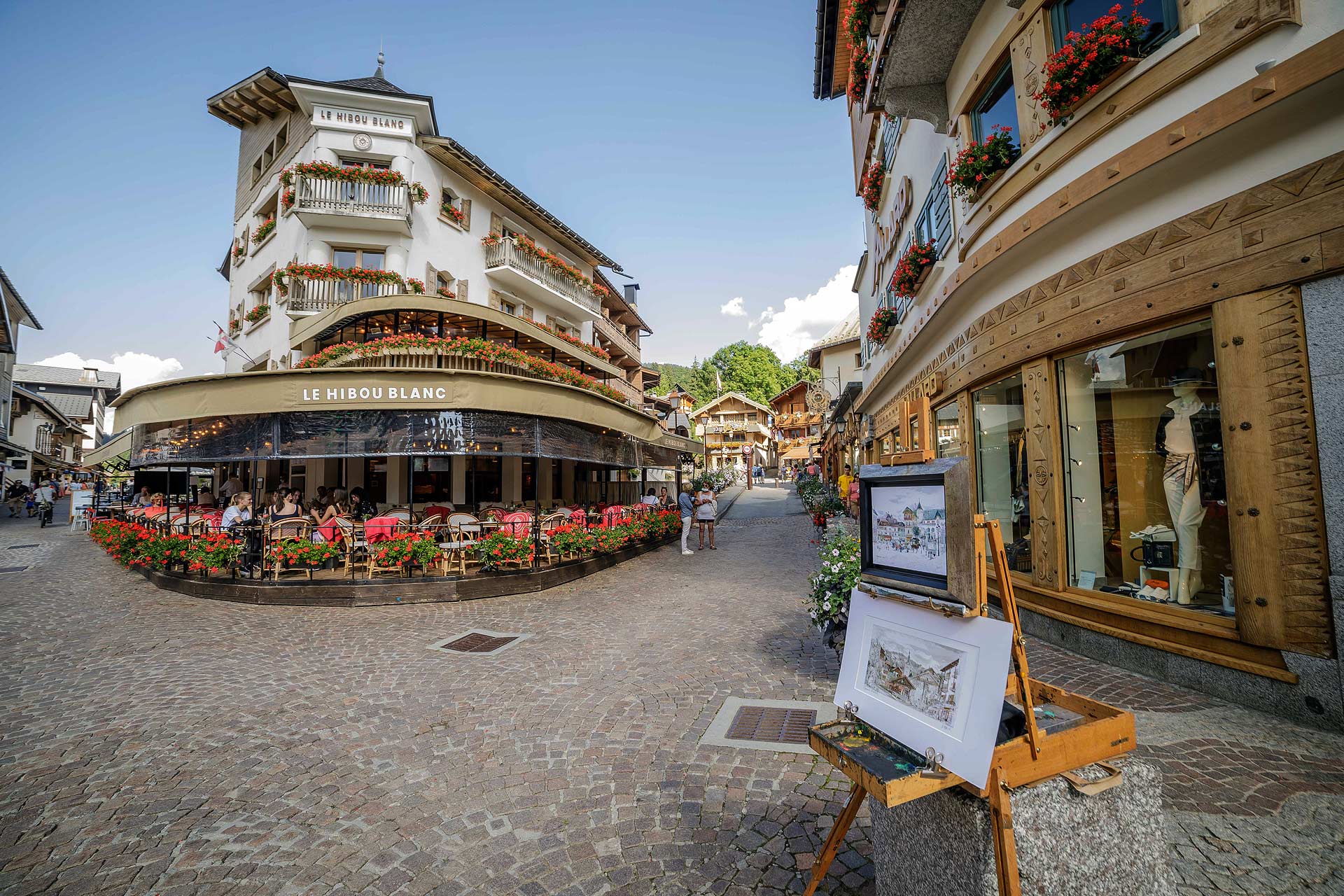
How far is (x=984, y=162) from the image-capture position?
22.5 feet

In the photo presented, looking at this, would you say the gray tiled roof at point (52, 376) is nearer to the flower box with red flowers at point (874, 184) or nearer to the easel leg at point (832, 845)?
the flower box with red flowers at point (874, 184)

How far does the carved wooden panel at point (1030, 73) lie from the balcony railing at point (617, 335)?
2138 cm

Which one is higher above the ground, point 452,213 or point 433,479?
point 452,213

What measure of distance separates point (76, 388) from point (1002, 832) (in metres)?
89.6

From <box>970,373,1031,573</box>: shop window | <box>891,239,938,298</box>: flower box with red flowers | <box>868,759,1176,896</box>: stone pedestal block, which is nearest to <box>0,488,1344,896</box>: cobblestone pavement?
<box>868,759,1176,896</box>: stone pedestal block

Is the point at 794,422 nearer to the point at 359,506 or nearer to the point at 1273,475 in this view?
the point at 359,506

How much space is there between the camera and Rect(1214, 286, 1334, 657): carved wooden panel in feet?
12.9

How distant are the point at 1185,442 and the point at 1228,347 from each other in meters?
1.07

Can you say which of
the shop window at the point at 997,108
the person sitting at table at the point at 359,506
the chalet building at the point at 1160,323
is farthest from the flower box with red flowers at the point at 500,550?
the shop window at the point at 997,108

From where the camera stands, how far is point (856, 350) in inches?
1406

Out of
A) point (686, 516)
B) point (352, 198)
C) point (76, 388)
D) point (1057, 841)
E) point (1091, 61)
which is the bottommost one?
point (1057, 841)

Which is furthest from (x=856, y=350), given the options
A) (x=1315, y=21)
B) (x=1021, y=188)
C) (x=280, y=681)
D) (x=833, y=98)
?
(x=280, y=681)

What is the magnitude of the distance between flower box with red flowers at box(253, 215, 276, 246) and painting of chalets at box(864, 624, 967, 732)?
77.1ft

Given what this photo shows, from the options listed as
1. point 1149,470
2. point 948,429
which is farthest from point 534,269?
point 1149,470
